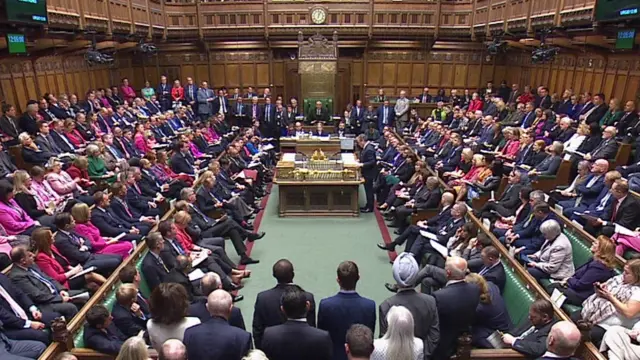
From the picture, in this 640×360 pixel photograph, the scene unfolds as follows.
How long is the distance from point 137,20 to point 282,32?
4337mm

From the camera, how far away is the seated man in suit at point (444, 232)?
5.43 m

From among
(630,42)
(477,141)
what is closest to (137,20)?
(477,141)

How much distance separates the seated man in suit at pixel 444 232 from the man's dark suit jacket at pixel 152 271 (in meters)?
2.90

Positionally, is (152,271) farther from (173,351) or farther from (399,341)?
(399,341)

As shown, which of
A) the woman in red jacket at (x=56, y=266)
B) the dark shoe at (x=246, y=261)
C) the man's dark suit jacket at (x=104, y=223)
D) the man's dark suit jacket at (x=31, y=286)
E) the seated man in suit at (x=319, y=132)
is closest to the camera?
the man's dark suit jacket at (x=31, y=286)

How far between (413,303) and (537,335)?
2.85 ft

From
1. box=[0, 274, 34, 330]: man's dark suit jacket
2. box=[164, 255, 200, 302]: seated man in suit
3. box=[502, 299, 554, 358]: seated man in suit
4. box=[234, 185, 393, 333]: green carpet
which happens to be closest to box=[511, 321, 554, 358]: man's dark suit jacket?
box=[502, 299, 554, 358]: seated man in suit

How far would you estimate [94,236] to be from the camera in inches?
202

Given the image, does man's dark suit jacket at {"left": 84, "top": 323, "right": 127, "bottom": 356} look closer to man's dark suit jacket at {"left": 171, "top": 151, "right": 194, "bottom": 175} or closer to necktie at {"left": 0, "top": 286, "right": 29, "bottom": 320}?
necktie at {"left": 0, "top": 286, "right": 29, "bottom": 320}

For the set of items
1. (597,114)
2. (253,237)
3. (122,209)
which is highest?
(597,114)

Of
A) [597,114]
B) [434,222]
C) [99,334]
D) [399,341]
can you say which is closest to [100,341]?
[99,334]

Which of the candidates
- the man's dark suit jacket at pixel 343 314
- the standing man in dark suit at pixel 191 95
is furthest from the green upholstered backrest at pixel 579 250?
the standing man in dark suit at pixel 191 95

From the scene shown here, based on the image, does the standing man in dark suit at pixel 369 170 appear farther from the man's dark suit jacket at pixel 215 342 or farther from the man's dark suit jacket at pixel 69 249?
the man's dark suit jacket at pixel 215 342

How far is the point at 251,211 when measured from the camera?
761 cm
